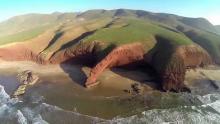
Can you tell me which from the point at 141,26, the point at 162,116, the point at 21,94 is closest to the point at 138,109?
the point at 162,116

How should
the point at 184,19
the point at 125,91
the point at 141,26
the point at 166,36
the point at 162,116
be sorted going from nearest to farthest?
the point at 162,116
the point at 125,91
the point at 166,36
the point at 141,26
the point at 184,19

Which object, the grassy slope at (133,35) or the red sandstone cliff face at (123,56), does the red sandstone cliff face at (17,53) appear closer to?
the grassy slope at (133,35)

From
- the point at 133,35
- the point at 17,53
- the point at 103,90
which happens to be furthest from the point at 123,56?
the point at 17,53

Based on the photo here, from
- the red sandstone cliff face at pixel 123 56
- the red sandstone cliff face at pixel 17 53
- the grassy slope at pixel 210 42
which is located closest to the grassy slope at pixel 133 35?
the red sandstone cliff face at pixel 123 56

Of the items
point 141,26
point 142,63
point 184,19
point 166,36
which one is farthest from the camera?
point 184,19

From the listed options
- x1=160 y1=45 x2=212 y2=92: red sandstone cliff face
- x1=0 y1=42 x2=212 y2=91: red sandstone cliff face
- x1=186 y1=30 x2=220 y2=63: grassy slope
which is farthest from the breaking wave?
x1=186 y1=30 x2=220 y2=63: grassy slope

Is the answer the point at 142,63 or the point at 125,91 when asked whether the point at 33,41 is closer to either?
the point at 142,63

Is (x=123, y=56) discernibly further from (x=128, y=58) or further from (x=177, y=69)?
(x=177, y=69)

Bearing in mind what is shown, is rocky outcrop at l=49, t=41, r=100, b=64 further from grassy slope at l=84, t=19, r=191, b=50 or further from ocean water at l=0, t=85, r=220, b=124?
ocean water at l=0, t=85, r=220, b=124
